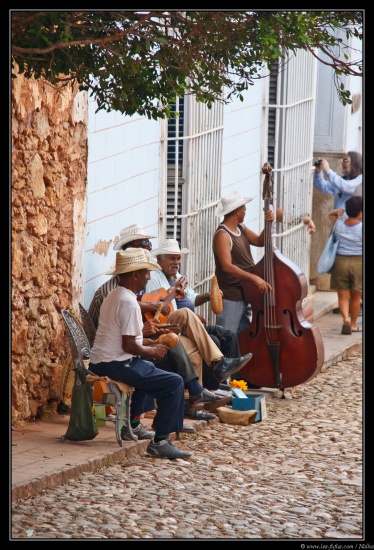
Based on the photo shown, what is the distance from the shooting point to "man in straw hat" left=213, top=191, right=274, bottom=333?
898 cm

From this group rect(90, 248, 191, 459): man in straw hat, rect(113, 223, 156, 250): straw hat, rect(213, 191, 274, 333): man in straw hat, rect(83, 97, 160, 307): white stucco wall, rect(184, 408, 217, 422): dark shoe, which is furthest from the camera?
rect(213, 191, 274, 333): man in straw hat

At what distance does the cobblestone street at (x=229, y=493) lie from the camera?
555 cm

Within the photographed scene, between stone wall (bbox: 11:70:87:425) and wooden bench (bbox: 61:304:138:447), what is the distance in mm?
309

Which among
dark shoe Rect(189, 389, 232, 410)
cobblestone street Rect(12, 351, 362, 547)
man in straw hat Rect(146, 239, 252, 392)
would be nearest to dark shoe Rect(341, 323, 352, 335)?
cobblestone street Rect(12, 351, 362, 547)

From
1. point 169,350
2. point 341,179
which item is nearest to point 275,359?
point 169,350

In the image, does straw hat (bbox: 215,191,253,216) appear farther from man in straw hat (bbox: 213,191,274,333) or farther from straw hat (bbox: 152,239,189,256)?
straw hat (bbox: 152,239,189,256)

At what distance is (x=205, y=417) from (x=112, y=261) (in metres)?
1.47

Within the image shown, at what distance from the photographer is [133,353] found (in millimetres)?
6812

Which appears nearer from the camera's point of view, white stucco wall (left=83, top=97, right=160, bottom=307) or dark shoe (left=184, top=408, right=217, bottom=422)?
dark shoe (left=184, top=408, right=217, bottom=422)

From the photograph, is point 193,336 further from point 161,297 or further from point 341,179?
point 341,179

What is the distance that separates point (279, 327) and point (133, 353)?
217cm

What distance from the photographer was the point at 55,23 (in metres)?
5.32

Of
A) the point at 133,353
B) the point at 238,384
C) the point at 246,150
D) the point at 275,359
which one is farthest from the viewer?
the point at 246,150

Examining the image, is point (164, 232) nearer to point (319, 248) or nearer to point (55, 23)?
point (55, 23)
